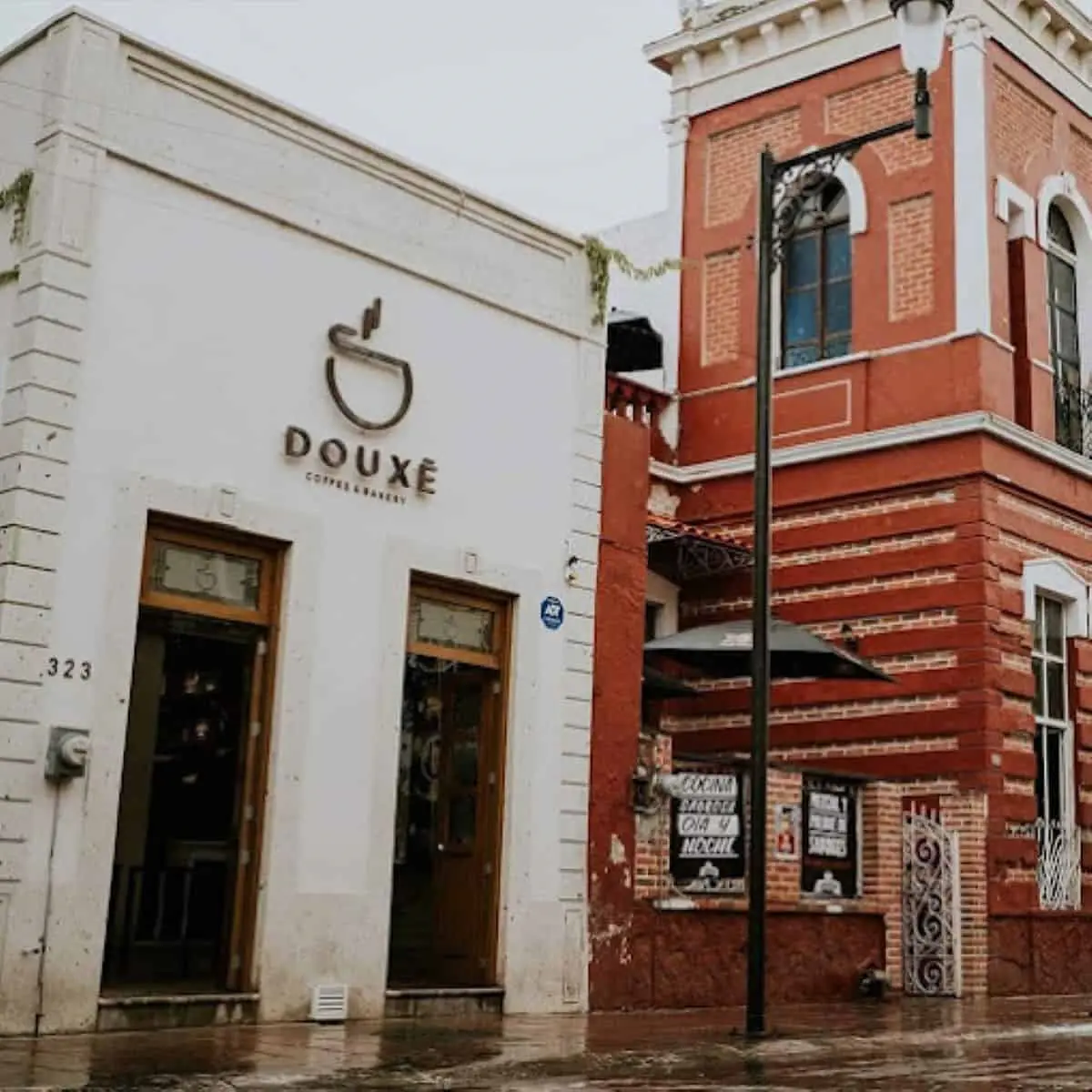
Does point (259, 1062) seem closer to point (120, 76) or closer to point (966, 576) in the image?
point (120, 76)

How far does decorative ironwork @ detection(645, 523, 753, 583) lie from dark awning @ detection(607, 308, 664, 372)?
2.50 m

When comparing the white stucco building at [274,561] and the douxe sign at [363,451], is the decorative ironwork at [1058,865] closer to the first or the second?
the white stucco building at [274,561]

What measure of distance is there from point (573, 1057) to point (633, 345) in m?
12.2

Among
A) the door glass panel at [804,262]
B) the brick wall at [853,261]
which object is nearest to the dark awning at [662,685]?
the brick wall at [853,261]

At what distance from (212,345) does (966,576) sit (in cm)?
903

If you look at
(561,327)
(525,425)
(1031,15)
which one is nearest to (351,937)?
(525,425)

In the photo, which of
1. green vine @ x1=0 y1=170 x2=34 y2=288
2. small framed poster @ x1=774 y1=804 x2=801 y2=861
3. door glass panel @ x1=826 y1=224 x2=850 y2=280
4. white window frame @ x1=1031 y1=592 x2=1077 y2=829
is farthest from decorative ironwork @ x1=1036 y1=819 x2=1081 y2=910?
green vine @ x1=0 y1=170 x2=34 y2=288

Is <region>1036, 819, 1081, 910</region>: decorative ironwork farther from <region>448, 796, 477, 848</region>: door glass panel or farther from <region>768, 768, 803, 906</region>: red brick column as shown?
<region>448, 796, 477, 848</region>: door glass panel

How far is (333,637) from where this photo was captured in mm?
11461

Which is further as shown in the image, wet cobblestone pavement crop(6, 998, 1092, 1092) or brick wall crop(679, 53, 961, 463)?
brick wall crop(679, 53, 961, 463)

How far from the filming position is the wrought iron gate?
50.2 feet

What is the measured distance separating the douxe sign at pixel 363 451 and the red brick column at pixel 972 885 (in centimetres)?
695

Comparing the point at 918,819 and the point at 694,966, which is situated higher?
the point at 918,819

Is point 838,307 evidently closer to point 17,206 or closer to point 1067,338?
point 1067,338
